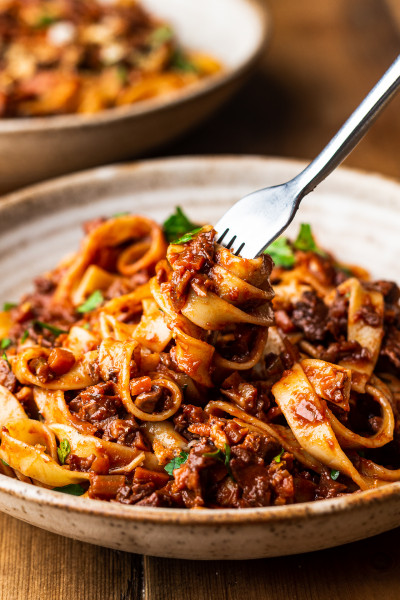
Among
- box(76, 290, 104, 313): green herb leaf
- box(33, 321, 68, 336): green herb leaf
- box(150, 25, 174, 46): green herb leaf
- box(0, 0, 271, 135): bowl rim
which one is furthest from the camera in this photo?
box(150, 25, 174, 46): green herb leaf

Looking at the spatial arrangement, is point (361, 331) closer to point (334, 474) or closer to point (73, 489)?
point (334, 474)

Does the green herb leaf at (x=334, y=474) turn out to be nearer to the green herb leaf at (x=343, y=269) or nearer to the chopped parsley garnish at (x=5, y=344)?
the green herb leaf at (x=343, y=269)

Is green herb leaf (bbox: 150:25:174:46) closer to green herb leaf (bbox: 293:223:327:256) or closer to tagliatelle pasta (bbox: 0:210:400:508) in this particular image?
green herb leaf (bbox: 293:223:327:256)

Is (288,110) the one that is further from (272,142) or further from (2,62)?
(2,62)

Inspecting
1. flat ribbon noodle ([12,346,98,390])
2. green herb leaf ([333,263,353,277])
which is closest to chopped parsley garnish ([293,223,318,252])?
green herb leaf ([333,263,353,277])

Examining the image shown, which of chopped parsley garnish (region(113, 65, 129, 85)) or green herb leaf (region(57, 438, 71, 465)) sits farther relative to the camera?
chopped parsley garnish (region(113, 65, 129, 85))

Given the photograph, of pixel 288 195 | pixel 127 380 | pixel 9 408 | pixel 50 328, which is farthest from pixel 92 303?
pixel 288 195
